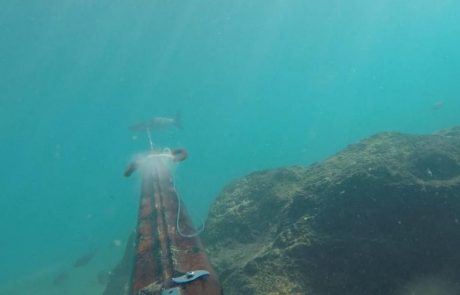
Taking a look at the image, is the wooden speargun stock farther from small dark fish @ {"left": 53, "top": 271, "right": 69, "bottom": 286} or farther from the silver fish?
the silver fish

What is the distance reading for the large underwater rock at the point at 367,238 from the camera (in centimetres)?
487

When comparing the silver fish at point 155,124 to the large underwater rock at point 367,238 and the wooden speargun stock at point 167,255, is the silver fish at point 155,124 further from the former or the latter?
the large underwater rock at point 367,238

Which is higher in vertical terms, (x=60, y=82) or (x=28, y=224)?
(x=60, y=82)

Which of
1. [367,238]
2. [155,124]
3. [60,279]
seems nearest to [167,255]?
[367,238]

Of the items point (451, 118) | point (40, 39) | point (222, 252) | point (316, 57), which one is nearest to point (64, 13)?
point (40, 39)

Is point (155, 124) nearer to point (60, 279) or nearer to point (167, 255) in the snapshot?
point (60, 279)

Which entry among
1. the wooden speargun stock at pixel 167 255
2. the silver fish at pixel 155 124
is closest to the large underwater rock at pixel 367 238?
the wooden speargun stock at pixel 167 255

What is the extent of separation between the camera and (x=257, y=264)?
5.34m

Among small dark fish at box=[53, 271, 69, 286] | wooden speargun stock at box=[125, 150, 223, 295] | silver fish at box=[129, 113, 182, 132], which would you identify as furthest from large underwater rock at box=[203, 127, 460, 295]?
silver fish at box=[129, 113, 182, 132]

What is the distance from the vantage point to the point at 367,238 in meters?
5.21

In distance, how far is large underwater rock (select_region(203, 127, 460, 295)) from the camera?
4871 mm

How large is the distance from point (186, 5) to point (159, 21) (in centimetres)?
497

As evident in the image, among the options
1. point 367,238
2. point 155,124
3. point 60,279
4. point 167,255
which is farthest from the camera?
point 155,124

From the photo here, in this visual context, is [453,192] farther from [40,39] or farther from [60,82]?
[60,82]
